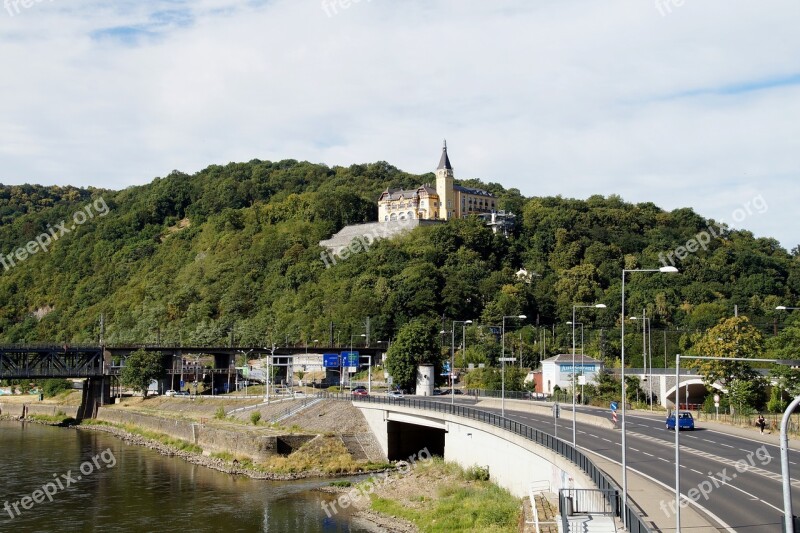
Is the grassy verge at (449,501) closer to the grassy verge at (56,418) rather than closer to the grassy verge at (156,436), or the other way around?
the grassy verge at (156,436)

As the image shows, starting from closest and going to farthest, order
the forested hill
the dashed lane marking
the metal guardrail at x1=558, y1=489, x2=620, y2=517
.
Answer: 1. the metal guardrail at x1=558, y1=489, x2=620, y2=517
2. the dashed lane marking
3. the forested hill

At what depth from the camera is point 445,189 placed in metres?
183

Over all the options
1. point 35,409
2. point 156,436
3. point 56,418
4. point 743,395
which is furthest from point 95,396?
point 743,395

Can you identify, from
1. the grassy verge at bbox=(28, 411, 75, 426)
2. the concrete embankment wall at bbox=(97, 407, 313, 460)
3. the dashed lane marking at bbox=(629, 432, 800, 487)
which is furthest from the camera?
the grassy verge at bbox=(28, 411, 75, 426)

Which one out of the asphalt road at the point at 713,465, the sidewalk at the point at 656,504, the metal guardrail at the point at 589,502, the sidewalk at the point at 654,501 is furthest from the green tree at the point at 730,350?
the metal guardrail at the point at 589,502

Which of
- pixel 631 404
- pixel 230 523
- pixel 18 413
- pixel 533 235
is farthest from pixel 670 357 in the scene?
pixel 18 413

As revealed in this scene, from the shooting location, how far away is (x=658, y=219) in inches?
7441

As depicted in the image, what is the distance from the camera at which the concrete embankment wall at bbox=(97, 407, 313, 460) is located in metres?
67.8

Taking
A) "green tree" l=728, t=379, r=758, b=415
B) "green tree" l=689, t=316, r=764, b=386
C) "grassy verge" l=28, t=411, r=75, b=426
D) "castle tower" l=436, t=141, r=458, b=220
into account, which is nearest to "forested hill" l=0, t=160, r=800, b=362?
"castle tower" l=436, t=141, r=458, b=220

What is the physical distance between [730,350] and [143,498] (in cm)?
4466

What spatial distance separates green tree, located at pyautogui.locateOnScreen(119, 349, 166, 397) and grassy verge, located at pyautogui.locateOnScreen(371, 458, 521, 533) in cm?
5958

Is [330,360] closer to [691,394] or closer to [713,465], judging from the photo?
[691,394]

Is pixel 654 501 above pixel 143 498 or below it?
above

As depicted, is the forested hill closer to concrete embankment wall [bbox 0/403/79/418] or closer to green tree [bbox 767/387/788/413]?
concrete embankment wall [bbox 0/403/79/418]
